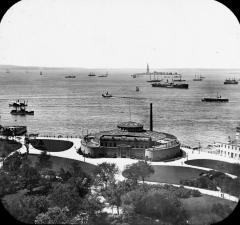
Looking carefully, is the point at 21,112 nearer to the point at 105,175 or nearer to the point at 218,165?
the point at 218,165

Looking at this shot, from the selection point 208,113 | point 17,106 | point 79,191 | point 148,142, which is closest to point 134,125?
point 148,142

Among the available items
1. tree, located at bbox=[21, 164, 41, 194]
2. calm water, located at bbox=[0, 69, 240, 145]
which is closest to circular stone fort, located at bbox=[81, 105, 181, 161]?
tree, located at bbox=[21, 164, 41, 194]

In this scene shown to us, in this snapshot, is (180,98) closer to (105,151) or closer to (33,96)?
(33,96)

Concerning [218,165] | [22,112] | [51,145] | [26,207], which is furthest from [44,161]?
[22,112]

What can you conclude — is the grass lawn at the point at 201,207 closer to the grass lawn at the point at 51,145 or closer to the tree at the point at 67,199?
the tree at the point at 67,199

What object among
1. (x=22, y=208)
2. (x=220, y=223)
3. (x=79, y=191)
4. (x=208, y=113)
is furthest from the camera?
(x=208, y=113)

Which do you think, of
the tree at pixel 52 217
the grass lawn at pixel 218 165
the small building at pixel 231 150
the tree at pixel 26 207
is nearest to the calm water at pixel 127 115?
the small building at pixel 231 150
